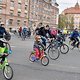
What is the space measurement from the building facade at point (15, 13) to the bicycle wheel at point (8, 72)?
183 feet

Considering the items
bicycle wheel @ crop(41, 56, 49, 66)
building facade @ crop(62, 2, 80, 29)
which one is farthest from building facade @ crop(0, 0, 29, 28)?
building facade @ crop(62, 2, 80, 29)

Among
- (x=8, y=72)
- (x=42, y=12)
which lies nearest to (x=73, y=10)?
(x=42, y=12)

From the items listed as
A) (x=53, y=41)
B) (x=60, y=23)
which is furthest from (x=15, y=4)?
(x=53, y=41)

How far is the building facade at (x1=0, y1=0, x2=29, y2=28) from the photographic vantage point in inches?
2589

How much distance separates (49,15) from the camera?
101 meters

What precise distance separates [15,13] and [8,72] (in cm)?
6341

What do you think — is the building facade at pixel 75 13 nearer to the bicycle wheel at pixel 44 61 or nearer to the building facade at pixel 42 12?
the building facade at pixel 42 12

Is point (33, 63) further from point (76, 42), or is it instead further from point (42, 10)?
point (42, 10)

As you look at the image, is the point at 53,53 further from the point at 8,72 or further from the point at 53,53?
the point at 8,72

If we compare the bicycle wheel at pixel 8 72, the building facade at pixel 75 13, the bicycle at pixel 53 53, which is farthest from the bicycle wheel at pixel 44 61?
the building facade at pixel 75 13

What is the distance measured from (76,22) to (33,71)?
524ft

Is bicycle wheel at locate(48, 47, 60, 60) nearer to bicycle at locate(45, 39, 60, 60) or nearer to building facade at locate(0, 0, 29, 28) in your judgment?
bicycle at locate(45, 39, 60, 60)

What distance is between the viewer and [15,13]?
7131 centimetres

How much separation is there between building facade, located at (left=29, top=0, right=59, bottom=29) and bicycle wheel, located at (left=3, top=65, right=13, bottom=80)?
6973cm
